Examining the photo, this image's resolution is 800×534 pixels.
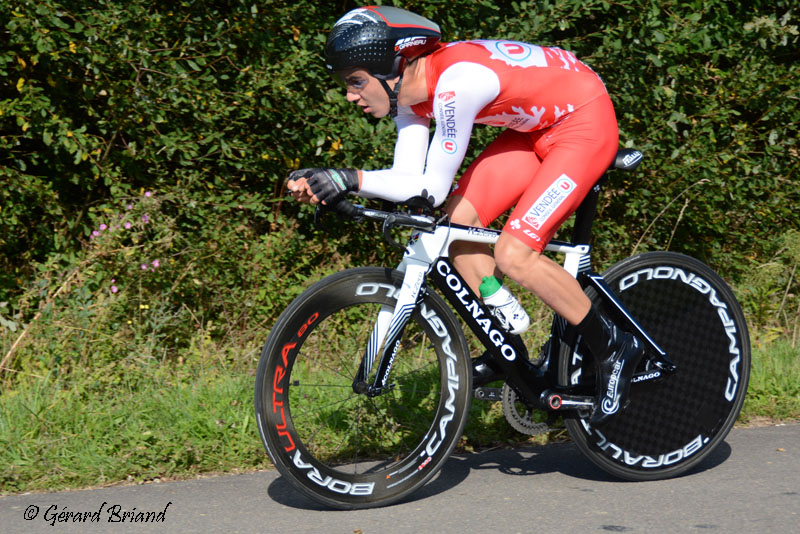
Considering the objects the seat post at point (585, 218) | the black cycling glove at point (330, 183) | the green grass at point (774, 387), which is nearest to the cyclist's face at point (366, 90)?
the black cycling glove at point (330, 183)

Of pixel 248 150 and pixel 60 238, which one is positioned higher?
pixel 248 150

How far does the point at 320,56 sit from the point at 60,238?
6.85 ft

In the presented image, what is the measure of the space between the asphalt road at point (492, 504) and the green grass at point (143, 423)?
0.14m

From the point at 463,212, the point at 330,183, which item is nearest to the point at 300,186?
the point at 330,183

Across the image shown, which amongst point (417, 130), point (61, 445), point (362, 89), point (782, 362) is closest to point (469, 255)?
point (417, 130)

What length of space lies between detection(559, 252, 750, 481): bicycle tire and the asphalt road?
138mm

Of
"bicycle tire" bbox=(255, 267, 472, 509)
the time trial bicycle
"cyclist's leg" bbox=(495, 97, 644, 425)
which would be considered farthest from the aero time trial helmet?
"bicycle tire" bbox=(255, 267, 472, 509)

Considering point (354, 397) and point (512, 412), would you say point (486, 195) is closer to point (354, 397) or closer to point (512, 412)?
point (512, 412)

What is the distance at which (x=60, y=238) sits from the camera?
19.6 feet

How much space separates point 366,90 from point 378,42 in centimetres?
22

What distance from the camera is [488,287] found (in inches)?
155

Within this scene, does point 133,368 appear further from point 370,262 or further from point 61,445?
point 370,262

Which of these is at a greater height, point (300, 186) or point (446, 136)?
point (446, 136)

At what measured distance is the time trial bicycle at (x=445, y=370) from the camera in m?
3.64
